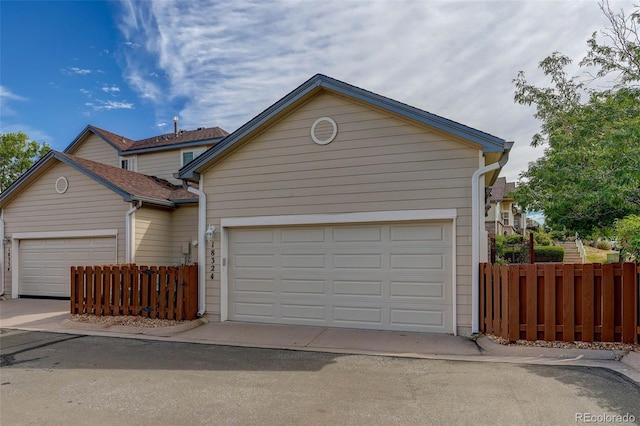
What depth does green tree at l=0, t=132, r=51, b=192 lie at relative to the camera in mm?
23812

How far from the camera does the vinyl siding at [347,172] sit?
22.4 feet


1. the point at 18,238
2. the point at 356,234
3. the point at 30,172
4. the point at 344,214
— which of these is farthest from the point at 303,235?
the point at 18,238

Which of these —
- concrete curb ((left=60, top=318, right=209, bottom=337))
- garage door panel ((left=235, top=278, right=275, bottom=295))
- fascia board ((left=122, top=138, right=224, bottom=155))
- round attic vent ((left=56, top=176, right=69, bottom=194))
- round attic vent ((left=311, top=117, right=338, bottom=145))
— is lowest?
concrete curb ((left=60, top=318, right=209, bottom=337))

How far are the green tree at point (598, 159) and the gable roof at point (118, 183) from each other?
10290mm

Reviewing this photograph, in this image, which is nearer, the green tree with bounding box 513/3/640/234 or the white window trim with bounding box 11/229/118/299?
the green tree with bounding box 513/3/640/234

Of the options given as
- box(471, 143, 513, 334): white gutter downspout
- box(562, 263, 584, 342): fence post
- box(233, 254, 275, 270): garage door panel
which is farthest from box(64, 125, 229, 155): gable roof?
box(562, 263, 584, 342): fence post

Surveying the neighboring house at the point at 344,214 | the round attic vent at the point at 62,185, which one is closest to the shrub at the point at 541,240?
the neighboring house at the point at 344,214

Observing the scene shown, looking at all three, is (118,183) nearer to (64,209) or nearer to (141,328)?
(64,209)

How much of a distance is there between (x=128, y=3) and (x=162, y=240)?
6863 mm

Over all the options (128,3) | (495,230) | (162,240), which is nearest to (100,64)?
(128,3)

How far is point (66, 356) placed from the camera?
588 cm

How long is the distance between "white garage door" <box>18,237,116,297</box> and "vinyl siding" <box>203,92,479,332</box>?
5.27 metres

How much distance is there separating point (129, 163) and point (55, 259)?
7.81 meters

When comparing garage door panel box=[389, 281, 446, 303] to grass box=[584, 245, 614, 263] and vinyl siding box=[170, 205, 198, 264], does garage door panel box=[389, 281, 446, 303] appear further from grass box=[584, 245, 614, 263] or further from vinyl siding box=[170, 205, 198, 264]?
grass box=[584, 245, 614, 263]
